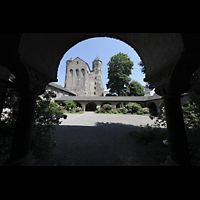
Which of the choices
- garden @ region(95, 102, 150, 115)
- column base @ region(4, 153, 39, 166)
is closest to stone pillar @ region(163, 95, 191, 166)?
column base @ region(4, 153, 39, 166)

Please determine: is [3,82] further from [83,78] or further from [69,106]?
[83,78]

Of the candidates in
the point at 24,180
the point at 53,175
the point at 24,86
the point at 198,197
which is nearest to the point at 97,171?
the point at 53,175

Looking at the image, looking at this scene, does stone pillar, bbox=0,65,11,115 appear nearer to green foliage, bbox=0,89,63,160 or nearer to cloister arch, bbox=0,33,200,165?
cloister arch, bbox=0,33,200,165

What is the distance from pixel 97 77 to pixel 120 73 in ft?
48.2

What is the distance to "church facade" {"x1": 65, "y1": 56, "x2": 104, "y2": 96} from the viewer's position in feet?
108

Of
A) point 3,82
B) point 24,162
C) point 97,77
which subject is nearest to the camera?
point 24,162

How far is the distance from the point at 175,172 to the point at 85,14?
273 cm

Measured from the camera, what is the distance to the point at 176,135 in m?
1.67

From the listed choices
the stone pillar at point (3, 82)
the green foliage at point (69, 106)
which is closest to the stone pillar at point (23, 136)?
the stone pillar at point (3, 82)

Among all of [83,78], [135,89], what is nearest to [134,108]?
[135,89]

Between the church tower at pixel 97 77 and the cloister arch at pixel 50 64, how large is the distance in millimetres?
33678

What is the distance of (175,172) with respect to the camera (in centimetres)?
131

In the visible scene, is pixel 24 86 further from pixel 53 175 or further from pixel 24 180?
pixel 53 175

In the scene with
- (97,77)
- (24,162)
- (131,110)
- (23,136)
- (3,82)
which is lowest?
(24,162)
